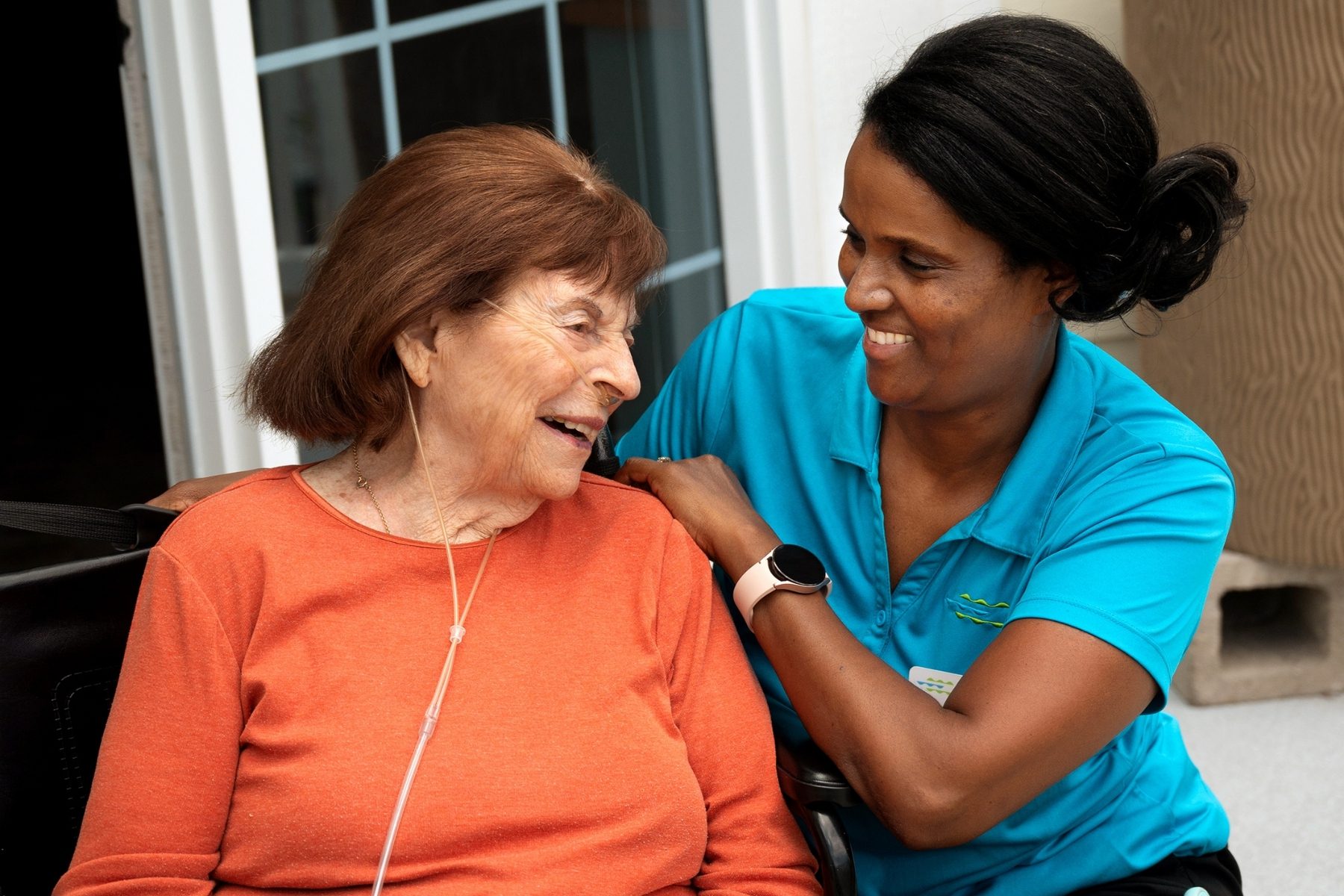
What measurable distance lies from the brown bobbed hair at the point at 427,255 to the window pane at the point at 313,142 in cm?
100

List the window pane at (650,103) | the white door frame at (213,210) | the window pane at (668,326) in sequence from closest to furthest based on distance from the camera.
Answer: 1. the white door frame at (213,210)
2. the window pane at (650,103)
3. the window pane at (668,326)

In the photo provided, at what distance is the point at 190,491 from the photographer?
1.76m

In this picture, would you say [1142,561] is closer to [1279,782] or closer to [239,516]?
[239,516]

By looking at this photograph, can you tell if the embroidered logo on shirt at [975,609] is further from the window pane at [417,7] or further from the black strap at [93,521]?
the window pane at [417,7]

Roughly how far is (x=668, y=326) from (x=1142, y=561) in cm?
192

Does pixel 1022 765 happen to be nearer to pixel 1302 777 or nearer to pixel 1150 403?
pixel 1150 403

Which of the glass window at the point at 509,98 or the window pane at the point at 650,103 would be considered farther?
the window pane at the point at 650,103

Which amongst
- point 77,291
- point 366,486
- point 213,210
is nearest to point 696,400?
point 366,486

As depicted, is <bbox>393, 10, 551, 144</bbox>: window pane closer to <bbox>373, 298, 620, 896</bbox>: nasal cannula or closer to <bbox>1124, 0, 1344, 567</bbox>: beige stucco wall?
<bbox>373, 298, 620, 896</bbox>: nasal cannula

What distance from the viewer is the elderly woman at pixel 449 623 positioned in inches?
55.4

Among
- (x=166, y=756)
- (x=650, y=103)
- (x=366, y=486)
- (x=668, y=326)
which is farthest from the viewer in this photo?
(x=668, y=326)

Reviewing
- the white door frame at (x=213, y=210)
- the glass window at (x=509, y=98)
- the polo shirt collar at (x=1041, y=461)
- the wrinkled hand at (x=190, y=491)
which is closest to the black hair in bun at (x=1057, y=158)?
the polo shirt collar at (x=1041, y=461)

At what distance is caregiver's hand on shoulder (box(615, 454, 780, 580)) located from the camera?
5.32 ft

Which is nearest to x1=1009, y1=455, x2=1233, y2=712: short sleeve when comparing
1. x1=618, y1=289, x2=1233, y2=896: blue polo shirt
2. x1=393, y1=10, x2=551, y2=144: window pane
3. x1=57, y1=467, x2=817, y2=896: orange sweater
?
x1=618, y1=289, x2=1233, y2=896: blue polo shirt
